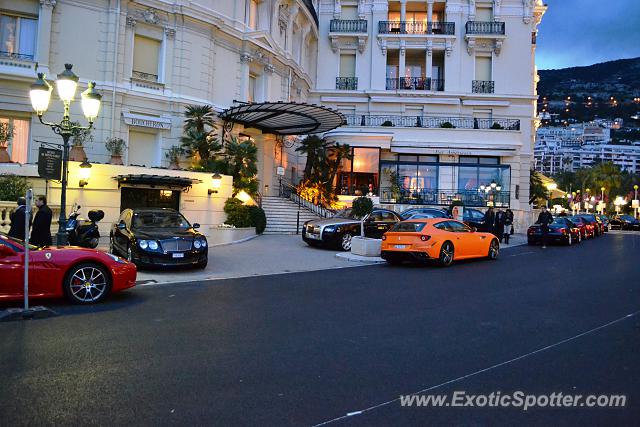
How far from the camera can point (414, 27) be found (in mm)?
38531

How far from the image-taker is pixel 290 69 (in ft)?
104

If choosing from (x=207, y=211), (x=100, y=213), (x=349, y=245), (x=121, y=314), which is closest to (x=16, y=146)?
(x=207, y=211)

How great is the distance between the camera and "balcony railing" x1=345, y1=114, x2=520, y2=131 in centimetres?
3506

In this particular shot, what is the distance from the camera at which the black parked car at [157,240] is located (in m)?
11.7

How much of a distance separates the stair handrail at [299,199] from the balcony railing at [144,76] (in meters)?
9.62

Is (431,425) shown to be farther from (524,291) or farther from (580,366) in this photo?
(524,291)

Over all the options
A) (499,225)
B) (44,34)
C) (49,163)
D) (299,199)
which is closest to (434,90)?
(299,199)

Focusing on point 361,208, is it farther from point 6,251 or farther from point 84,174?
point 6,251

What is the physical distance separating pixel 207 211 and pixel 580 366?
16.3 meters

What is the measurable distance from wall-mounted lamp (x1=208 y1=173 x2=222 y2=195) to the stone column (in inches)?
328

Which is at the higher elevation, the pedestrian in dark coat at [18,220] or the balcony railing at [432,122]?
the balcony railing at [432,122]

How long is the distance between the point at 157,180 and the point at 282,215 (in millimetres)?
8429

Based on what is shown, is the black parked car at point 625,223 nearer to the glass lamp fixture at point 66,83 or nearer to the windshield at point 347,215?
the windshield at point 347,215

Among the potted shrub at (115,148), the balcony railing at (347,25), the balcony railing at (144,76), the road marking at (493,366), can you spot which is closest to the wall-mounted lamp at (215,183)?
the potted shrub at (115,148)
